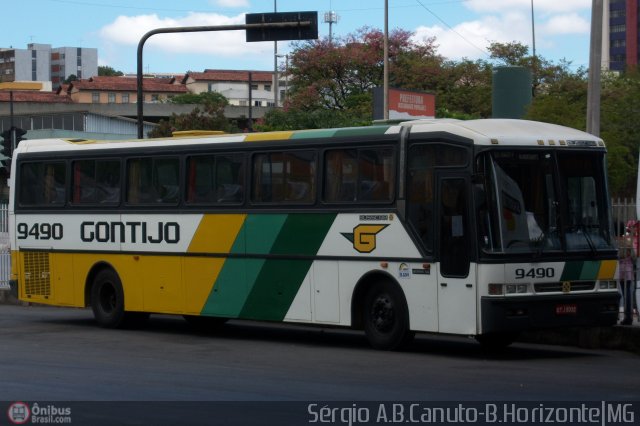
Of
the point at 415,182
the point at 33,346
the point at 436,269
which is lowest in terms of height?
the point at 33,346

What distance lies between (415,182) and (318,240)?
6.37 feet

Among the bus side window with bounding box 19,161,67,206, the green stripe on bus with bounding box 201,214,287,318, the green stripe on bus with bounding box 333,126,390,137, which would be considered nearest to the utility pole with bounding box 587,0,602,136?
the green stripe on bus with bounding box 333,126,390,137

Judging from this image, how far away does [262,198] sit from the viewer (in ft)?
58.4

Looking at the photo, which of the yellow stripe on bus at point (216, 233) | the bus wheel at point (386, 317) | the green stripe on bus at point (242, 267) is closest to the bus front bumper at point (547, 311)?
the bus wheel at point (386, 317)

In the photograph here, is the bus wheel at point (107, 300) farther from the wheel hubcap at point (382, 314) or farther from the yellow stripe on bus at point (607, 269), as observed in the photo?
the yellow stripe on bus at point (607, 269)

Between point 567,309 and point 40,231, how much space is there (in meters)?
10.2

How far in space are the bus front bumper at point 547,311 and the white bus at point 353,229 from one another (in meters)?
Result: 0.02

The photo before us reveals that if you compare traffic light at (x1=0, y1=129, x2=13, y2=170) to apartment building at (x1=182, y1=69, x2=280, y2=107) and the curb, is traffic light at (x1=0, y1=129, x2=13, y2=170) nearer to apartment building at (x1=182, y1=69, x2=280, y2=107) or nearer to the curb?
the curb

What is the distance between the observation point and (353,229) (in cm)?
1653

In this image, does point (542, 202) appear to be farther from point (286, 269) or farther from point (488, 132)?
point (286, 269)

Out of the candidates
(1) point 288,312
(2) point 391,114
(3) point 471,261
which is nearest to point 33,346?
(1) point 288,312

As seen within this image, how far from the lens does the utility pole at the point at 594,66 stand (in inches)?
758

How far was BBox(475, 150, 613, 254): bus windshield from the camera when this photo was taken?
15008 millimetres

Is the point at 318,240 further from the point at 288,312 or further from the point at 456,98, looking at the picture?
the point at 456,98
